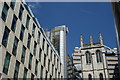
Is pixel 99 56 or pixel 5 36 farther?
pixel 99 56

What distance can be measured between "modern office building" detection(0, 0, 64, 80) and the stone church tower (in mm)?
26041

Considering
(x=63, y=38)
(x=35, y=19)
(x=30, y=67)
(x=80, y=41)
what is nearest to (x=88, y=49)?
(x=80, y=41)

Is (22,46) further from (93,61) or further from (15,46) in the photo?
(93,61)

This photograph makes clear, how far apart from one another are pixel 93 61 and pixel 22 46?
39.8 meters

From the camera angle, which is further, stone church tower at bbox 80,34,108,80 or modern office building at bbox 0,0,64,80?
stone church tower at bbox 80,34,108,80

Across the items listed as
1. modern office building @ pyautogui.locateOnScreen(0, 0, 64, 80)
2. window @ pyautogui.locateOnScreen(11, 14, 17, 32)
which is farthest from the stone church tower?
window @ pyautogui.locateOnScreen(11, 14, 17, 32)

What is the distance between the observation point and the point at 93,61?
216ft

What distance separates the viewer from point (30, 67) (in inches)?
1216

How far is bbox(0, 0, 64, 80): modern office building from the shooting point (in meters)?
24.7

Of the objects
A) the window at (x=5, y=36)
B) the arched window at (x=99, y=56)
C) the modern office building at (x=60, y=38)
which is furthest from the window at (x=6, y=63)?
the arched window at (x=99, y=56)

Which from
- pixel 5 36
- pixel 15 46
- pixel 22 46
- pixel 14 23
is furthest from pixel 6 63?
pixel 14 23

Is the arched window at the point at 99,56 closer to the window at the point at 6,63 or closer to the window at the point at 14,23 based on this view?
the window at the point at 14,23

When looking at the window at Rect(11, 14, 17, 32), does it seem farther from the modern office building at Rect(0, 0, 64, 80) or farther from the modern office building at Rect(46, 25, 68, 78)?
the modern office building at Rect(46, 25, 68, 78)

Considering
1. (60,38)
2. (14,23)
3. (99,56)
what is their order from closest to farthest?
1. (14,23)
2. (60,38)
3. (99,56)
